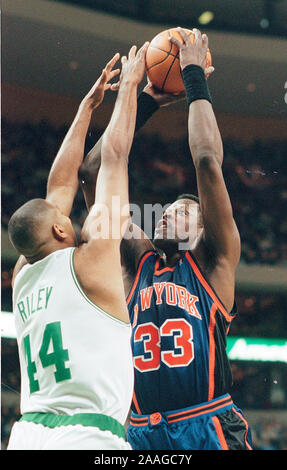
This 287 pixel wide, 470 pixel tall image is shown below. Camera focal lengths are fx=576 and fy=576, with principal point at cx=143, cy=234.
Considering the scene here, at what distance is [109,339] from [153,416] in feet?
2.84

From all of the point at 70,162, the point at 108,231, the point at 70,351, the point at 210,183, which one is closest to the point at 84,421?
the point at 70,351

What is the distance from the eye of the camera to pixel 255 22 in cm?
1084

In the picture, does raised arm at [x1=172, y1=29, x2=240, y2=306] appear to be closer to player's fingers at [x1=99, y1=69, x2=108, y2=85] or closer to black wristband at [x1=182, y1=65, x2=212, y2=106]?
black wristband at [x1=182, y1=65, x2=212, y2=106]

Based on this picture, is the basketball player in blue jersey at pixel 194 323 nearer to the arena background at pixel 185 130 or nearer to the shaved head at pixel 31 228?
the shaved head at pixel 31 228

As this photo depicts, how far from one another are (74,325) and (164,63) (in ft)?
5.75

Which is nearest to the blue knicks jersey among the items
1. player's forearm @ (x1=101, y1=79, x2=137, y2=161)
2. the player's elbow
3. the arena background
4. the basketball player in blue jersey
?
the basketball player in blue jersey

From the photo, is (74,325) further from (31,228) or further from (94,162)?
(94,162)

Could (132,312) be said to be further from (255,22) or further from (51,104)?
(255,22)

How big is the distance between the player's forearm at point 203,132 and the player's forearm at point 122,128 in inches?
15.2

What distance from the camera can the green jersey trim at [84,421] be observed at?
2.14 meters

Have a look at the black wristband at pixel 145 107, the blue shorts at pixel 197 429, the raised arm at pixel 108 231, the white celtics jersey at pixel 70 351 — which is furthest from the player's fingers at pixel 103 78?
the blue shorts at pixel 197 429

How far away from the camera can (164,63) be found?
3.32 m

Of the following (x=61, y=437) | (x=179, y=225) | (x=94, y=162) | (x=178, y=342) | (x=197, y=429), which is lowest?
(x=197, y=429)

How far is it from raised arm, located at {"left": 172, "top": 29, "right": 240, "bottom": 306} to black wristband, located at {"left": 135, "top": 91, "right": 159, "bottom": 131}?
32 cm
